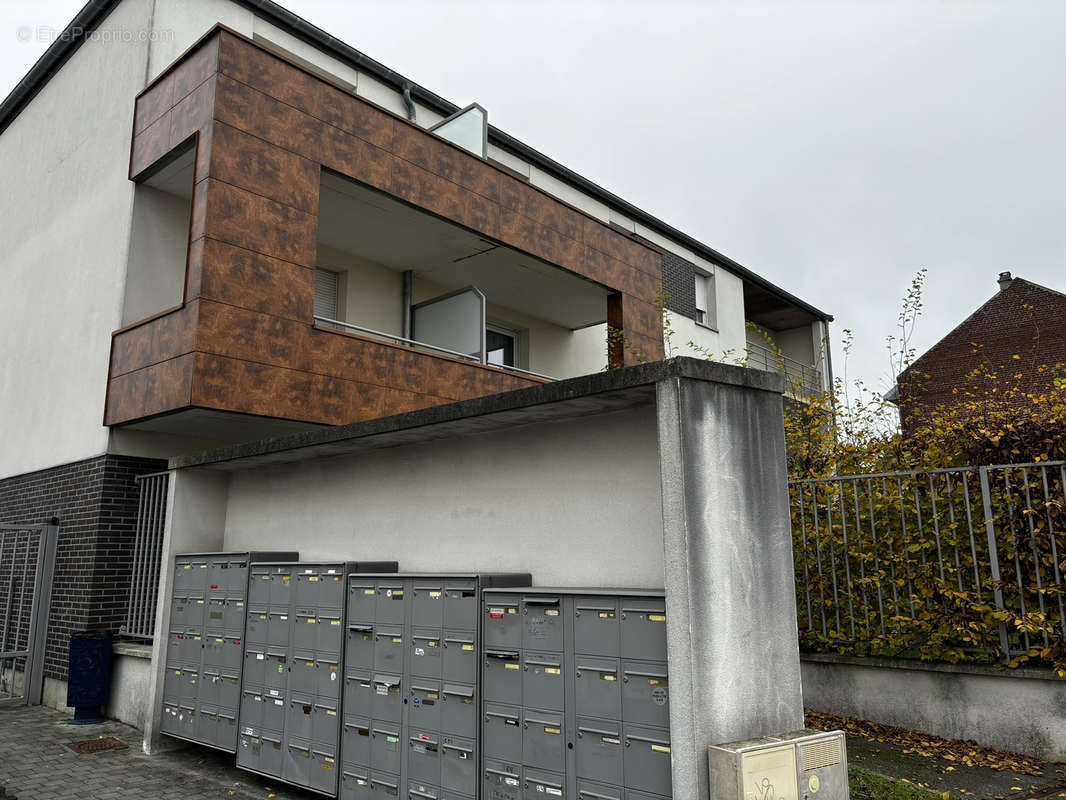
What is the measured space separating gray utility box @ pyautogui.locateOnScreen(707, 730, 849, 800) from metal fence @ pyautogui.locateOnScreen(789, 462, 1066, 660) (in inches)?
107

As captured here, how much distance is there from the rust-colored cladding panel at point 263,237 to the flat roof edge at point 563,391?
2.32 meters

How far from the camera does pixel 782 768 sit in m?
4.17

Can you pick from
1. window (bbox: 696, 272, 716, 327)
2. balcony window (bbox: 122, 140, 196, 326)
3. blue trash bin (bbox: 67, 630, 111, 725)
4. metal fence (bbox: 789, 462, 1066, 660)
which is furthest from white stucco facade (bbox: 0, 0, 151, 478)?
window (bbox: 696, 272, 716, 327)

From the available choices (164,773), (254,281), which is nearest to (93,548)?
(164,773)

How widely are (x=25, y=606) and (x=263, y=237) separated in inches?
242

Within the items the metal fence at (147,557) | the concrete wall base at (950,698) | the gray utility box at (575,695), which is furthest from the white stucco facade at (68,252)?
the concrete wall base at (950,698)

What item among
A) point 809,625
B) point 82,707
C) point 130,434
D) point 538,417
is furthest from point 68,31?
point 809,625

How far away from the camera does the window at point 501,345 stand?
15406mm

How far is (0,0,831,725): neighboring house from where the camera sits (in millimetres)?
8852

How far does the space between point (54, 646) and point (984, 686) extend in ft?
33.4

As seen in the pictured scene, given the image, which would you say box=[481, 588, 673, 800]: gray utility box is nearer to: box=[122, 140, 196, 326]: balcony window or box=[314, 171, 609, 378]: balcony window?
box=[314, 171, 609, 378]: balcony window

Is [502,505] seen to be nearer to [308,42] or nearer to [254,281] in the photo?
[254,281]

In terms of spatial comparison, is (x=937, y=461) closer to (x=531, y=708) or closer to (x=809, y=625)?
(x=809, y=625)

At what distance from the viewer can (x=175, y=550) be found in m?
8.43
